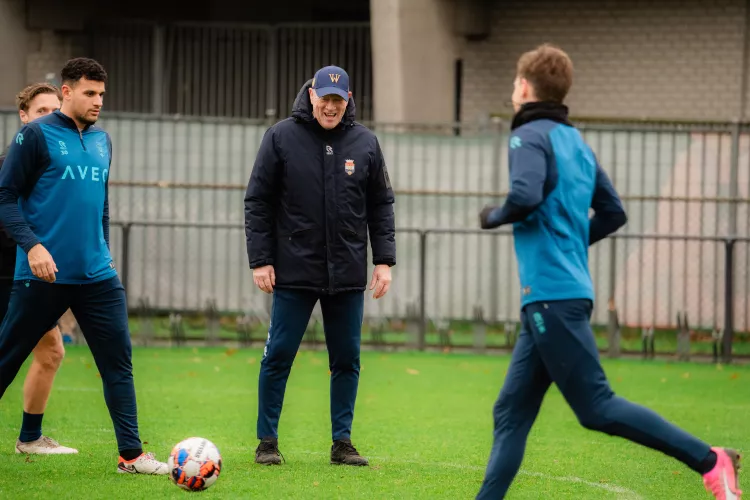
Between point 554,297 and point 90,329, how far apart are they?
8.71 ft

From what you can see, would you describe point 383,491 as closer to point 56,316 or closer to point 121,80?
point 56,316

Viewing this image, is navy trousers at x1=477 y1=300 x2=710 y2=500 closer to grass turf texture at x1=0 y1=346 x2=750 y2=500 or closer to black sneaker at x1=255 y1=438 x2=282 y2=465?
grass turf texture at x1=0 y1=346 x2=750 y2=500

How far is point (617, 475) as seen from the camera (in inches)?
287

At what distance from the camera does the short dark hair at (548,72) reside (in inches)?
211

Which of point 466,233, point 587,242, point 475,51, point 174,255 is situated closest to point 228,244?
point 174,255

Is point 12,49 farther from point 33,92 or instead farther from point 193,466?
point 193,466

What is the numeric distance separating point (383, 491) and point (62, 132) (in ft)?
8.03

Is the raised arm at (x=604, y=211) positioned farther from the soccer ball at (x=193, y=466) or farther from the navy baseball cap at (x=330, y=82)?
the soccer ball at (x=193, y=466)

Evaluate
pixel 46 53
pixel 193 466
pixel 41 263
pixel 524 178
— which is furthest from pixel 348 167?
pixel 46 53

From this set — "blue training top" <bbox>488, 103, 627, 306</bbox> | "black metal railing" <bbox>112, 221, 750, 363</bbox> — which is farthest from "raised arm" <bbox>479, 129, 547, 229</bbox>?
"black metal railing" <bbox>112, 221, 750, 363</bbox>

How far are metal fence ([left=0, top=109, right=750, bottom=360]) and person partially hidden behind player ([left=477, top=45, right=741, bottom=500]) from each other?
34.0 ft

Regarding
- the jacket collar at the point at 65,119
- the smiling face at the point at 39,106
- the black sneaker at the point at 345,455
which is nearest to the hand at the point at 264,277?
the black sneaker at the point at 345,455

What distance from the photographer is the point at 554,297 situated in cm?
526

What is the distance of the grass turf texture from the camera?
671 cm
